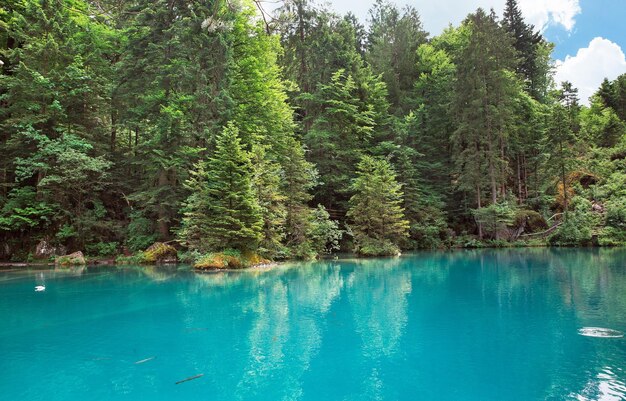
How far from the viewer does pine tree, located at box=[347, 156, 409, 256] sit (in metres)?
23.6

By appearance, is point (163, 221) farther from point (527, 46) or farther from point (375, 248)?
point (527, 46)

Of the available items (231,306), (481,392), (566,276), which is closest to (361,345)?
(481,392)

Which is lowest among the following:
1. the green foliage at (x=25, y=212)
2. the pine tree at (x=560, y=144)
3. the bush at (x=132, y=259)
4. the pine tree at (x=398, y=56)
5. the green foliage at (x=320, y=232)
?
the bush at (x=132, y=259)

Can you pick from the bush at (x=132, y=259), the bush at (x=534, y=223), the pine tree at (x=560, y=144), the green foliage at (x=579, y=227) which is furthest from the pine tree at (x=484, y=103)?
the bush at (x=132, y=259)

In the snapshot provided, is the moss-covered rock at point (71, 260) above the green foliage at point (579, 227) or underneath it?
underneath

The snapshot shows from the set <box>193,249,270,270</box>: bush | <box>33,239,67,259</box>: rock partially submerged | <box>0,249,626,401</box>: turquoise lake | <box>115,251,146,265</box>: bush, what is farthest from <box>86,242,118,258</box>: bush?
<box>0,249,626,401</box>: turquoise lake

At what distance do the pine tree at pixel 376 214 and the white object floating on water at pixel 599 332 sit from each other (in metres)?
16.3

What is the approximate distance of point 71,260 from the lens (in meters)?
20.1

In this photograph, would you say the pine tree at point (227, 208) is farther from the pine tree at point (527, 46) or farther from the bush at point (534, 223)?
the pine tree at point (527, 46)

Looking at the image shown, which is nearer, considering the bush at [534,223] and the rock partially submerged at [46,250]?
the rock partially submerged at [46,250]

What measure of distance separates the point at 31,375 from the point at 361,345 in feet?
15.0

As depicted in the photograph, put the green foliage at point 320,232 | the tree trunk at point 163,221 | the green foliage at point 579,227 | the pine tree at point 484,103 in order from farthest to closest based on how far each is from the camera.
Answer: the pine tree at point 484,103
the green foliage at point 579,227
the green foliage at point 320,232
the tree trunk at point 163,221

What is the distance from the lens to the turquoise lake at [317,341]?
15.8 ft

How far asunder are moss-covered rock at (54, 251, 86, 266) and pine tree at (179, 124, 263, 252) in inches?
257
